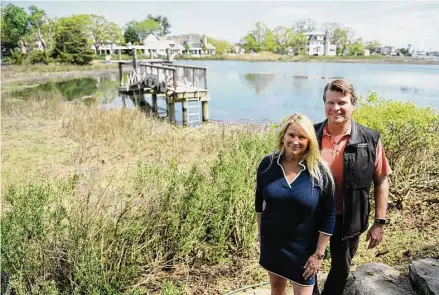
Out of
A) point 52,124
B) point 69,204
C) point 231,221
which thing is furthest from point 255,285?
point 52,124

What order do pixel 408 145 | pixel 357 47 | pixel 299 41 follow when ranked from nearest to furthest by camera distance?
pixel 408 145 < pixel 357 47 < pixel 299 41

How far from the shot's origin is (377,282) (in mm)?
2676

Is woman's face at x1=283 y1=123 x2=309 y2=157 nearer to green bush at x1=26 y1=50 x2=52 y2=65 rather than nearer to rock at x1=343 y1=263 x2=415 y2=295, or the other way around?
rock at x1=343 y1=263 x2=415 y2=295

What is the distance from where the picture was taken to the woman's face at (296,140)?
1988mm

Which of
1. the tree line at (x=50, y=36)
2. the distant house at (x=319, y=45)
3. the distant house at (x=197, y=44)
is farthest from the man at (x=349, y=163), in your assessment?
the distant house at (x=319, y=45)

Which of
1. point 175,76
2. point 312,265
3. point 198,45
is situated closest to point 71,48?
point 175,76

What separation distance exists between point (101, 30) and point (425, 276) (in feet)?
251

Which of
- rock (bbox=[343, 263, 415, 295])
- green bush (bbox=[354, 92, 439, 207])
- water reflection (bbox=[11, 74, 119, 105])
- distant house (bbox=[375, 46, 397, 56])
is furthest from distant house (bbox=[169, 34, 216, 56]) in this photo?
rock (bbox=[343, 263, 415, 295])

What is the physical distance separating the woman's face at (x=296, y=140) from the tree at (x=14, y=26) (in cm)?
6109

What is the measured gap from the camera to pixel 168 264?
359 centimetres

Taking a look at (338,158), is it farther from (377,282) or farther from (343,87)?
(377,282)

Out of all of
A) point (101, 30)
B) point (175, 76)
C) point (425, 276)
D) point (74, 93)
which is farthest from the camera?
point (101, 30)

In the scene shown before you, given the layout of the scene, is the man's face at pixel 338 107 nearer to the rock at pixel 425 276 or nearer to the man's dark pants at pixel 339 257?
the man's dark pants at pixel 339 257

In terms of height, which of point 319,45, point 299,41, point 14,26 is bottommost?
point 319,45
